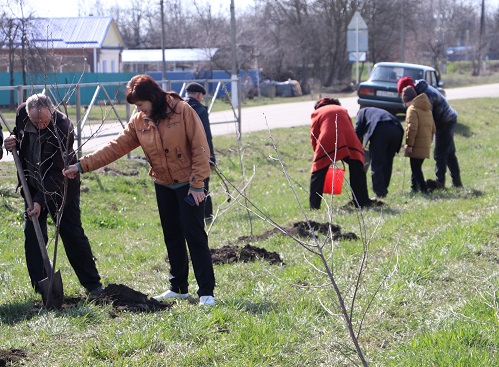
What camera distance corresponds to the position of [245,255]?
7402 mm

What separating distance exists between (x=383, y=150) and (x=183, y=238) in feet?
18.5

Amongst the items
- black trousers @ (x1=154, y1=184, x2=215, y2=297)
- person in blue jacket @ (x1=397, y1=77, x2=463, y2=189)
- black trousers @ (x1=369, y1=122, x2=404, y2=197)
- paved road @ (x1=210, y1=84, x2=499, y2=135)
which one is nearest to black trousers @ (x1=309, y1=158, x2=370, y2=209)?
black trousers @ (x1=369, y1=122, x2=404, y2=197)

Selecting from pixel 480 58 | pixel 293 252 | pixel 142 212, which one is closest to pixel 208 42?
pixel 480 58

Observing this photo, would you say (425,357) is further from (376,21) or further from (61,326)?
(376,21)

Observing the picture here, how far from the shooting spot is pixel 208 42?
47.1 m

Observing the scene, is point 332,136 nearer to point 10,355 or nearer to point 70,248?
point 70,248

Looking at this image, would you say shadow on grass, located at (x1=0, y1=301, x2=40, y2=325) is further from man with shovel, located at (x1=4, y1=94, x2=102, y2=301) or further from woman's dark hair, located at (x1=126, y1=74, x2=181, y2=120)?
woman's dark hair, located at (x1=126, y1=74, x2=181, y2=120)

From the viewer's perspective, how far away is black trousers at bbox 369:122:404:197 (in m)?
11.1

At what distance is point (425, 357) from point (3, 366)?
7.73 feet

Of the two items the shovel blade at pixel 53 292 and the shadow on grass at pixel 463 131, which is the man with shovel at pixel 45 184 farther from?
the shadow on grass at pixel 463 131

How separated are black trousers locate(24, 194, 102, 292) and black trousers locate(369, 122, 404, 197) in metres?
5.75

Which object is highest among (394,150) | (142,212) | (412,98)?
(412,98)

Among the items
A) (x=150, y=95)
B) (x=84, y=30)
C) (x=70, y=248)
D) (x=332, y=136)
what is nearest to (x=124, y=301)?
(x=70, y=248)

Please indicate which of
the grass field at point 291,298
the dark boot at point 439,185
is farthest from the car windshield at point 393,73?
the grass field at point 291,298
